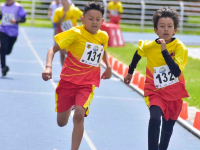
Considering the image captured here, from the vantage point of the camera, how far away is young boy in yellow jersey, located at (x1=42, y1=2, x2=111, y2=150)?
668cm

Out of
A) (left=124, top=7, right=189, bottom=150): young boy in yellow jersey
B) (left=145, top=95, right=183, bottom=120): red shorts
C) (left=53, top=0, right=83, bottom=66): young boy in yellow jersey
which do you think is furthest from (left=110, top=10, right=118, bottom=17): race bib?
(left=145, top=95, right=183, bottom=120): red shorts

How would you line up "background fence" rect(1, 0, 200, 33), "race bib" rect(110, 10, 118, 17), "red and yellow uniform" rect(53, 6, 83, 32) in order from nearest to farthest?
1. "red and yellow uniform" rect(53, 6, 83, 32)
2. "race bib" rect(110, 10, 118, 17)
3. "background fence" rect(1, 0, 200, 33)

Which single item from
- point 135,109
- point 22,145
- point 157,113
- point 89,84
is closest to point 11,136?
point 22,145

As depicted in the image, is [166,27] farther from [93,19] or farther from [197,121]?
[197,121]

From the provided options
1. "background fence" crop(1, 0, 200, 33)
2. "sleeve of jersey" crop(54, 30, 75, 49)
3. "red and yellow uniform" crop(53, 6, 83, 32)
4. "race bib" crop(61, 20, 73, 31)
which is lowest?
"background fence" crop(1, 0, 200, 33)

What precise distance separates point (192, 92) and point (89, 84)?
6.29m

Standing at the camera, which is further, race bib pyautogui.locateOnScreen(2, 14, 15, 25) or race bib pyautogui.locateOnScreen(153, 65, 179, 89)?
race bib pyautogui.locateOnScreen(2, 14, 15, 25)

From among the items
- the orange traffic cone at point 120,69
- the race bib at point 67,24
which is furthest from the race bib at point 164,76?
the orange traffic cone at point 120,69

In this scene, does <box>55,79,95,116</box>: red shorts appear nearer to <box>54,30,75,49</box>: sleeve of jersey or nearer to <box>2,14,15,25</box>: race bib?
<box>54,30,75,49</box>: sleeve of jersey

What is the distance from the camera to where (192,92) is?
41.4 feet

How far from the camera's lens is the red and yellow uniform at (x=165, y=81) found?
6.36 meters

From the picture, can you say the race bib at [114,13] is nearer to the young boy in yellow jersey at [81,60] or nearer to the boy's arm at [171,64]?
the young boy in yellow jersey at [81,60]

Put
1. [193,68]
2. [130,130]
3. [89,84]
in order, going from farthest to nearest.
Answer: [193,68] → [130,130] → [89,84]

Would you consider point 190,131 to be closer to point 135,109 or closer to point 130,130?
point 130,130
